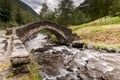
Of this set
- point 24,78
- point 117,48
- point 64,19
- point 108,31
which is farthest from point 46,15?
point 24,78

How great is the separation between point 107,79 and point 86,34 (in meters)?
26.2

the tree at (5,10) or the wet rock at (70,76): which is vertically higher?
the tree at (5,10)

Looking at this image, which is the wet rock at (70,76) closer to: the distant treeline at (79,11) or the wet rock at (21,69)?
the wet rock at (21,69)

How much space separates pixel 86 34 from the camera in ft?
128

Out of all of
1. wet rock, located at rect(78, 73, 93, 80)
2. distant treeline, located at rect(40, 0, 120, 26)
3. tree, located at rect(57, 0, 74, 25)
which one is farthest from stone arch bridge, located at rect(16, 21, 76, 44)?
tree, located at rect(57, 0, 74, 25)

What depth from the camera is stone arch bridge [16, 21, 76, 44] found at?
114 feet

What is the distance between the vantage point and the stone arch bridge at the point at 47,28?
3467 centimetres

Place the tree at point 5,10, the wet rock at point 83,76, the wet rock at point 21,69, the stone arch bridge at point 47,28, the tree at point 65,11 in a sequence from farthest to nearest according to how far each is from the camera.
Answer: the tree at point 5,10, the tree at point 65,11, the stone arch bridge at point 47,28, the wet rock at point 83,76, the wet rock at point 21,69

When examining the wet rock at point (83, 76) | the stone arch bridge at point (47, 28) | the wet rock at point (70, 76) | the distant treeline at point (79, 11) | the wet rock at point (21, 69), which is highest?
the distant treeline at point (79, 11)

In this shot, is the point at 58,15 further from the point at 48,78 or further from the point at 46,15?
the point at 48,78

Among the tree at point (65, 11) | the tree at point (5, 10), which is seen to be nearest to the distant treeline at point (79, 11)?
the tree at point (65, 11)

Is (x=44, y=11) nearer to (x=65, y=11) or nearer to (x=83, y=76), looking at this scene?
(x=65, y=11)

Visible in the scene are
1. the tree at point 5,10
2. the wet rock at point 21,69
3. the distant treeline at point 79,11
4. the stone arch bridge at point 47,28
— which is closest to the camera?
the wet rock at point 21,69

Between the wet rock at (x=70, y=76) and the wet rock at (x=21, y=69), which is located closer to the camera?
the wet rock at (x=21, y=69)
